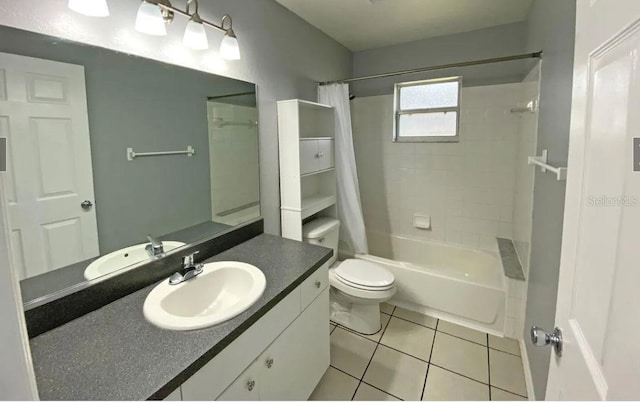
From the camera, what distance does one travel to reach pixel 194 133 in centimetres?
158

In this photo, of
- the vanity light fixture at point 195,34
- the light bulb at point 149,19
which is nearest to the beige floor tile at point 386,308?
the vanity light fixture at point 195,34

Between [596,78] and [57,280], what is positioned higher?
[596,78]

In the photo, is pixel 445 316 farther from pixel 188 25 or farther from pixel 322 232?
pixel 188 25

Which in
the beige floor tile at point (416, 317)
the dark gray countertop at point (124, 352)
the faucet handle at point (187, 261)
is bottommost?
the beige floor tile at point (416, 317)

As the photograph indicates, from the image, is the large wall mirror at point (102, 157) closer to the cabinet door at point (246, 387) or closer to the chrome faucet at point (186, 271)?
the chrome faucet at point (186, 271)

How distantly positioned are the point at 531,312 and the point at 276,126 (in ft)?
6.50

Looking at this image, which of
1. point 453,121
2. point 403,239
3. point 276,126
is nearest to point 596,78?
point 276,126

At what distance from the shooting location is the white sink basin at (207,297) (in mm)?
1033

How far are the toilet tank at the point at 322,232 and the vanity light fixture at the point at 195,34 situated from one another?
1.38 metres

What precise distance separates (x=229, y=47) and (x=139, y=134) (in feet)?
2.19

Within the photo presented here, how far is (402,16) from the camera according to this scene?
230 cm

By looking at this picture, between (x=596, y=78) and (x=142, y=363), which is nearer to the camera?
(x=596, y=78)

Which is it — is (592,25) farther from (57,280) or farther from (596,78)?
(57,280)

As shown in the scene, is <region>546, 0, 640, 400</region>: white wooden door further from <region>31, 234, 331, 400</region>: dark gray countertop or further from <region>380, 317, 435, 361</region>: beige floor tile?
<region>380, 317, 435, 361</region>: beige floor tile
